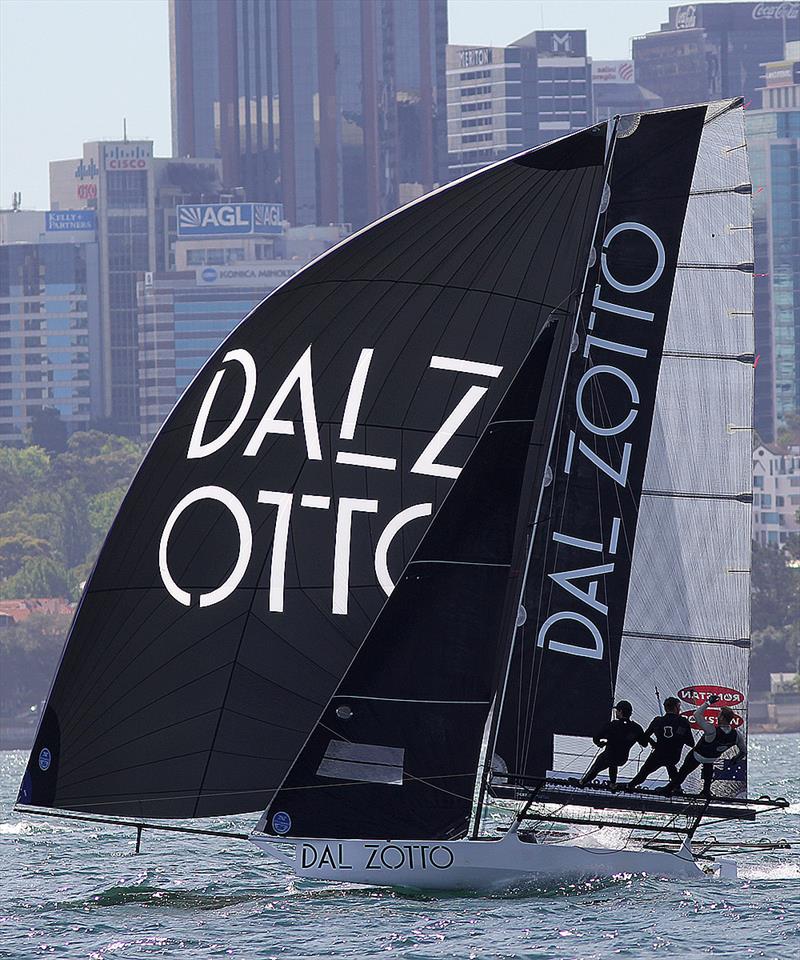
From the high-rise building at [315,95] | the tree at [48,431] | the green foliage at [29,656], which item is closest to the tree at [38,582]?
the green foliage at [29,656]

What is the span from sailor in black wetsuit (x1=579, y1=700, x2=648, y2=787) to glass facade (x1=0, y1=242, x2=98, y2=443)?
13792 cm

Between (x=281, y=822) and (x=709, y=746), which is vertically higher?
(x=709, y=746)

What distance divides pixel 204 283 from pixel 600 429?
132 m

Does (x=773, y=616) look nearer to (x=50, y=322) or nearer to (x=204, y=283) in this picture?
(x=204, y=283)

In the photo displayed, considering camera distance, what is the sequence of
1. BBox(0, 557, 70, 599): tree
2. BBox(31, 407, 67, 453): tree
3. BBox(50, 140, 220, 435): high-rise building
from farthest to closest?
BBox(50, 140, 220, 435): high-rise building < BBox(31, 407, 67, 453): tree < BBox(0, 557, 70, 599): tree

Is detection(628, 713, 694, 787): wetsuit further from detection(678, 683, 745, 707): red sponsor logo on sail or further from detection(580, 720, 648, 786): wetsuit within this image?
detection(678, 683, 745, 707): red sponsor logo on sail

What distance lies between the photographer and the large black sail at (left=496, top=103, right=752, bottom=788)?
53.2 ft

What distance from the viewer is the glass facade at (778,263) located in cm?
14725

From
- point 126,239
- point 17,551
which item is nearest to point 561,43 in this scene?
point 126,239

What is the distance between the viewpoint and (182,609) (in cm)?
1614

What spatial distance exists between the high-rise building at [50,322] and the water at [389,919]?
5331 inches

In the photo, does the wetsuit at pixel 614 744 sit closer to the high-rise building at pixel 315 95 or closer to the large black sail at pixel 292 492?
the large black sail at pixel 292 492

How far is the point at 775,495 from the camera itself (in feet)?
392

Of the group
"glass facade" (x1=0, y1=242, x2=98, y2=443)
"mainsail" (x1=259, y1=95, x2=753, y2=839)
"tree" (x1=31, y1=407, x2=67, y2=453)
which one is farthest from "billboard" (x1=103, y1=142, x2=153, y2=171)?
"mainsail" (x1=259, y1=95, x2=753, y2=839)
